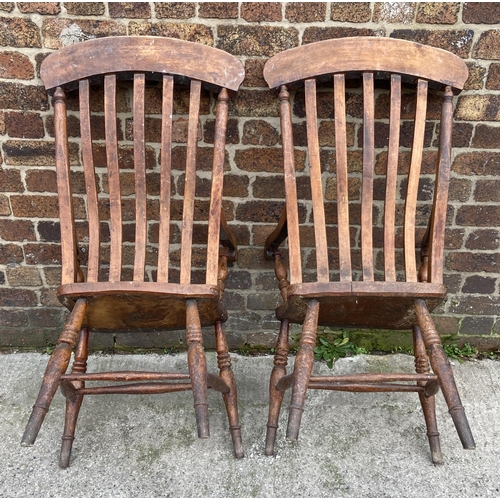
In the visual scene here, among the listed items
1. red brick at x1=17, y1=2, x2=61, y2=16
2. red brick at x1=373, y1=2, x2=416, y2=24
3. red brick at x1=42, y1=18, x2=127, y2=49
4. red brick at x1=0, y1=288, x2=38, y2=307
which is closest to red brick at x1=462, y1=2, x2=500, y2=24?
red brick at x1=373, y1=2, x2=416, y2=24

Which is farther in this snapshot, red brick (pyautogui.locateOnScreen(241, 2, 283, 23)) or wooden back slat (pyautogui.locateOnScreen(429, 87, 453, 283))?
red brick (pyautogui.locateOnScreen(241, 2, 283, 23))

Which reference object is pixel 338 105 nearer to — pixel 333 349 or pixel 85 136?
pixel 85 136

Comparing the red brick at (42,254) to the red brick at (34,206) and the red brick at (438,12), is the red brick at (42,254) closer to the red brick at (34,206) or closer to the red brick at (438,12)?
the red brick at (34,206)

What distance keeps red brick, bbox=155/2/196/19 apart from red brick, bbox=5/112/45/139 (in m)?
0.64

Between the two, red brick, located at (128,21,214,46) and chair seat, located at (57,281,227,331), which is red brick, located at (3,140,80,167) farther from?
chair seat, located at (57,281,227,331)

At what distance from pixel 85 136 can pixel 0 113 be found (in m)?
0.49

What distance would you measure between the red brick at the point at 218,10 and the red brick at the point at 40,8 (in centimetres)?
54

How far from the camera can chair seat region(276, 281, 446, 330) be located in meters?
1.53

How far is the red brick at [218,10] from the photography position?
1.73m

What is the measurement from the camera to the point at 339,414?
1963 mm

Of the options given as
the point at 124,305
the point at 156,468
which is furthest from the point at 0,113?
the point at 156,468

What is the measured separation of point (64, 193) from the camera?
164cm

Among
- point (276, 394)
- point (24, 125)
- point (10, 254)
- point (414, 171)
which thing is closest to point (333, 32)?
point (414, 171)

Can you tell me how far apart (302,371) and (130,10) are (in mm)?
1447
